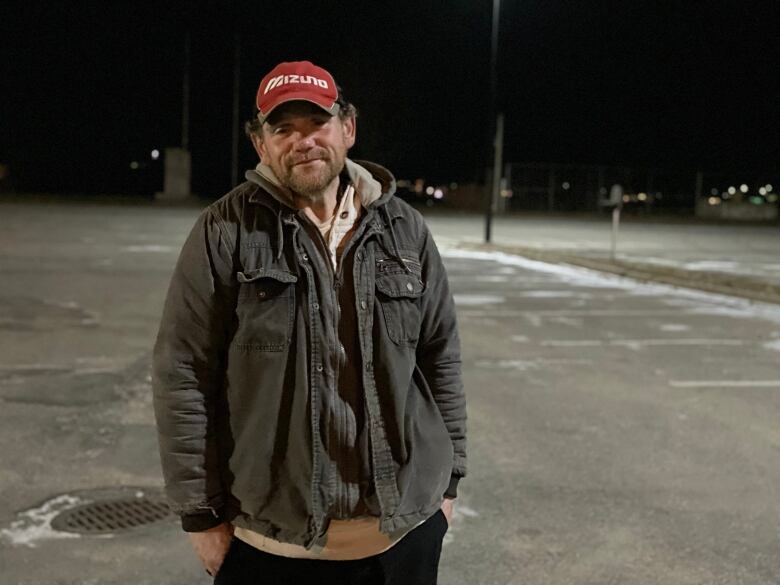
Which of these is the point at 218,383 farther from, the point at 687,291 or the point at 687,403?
the point at 687,291

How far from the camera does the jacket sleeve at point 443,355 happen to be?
2.72 meters

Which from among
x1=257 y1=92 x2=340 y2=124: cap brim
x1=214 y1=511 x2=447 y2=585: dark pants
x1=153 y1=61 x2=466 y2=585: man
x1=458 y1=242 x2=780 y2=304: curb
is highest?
x1=257 y1=92 x2=340 y2=124: cap brim

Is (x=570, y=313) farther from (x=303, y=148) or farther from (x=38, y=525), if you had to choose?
(x=303, y=148)

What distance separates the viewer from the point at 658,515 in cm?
520

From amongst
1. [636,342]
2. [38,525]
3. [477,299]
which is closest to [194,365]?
[38,525]

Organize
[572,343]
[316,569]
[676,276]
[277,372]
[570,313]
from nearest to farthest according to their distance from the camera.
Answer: [277,372]
[316,569]
[572,343]
[570,313]
[676,276]

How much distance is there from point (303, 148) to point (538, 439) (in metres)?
4.46

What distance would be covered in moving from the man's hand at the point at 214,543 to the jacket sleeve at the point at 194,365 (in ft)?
0.13

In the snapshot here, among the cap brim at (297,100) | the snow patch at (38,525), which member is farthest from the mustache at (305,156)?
the snow patch at (38,525)

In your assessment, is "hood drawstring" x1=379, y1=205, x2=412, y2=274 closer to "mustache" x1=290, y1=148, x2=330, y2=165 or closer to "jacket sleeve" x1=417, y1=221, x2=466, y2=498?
"jacket sleeve" x1=417, y1=221, x2=466, y2=498

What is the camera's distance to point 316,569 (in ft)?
8.20

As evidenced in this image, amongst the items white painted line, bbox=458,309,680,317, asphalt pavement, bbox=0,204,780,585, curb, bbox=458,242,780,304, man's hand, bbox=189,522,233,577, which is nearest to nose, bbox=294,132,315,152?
man's hand, bbox=189,522,233,577

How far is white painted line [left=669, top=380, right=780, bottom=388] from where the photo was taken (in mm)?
8352

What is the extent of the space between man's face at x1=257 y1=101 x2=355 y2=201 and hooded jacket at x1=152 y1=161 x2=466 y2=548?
0.06 meters
